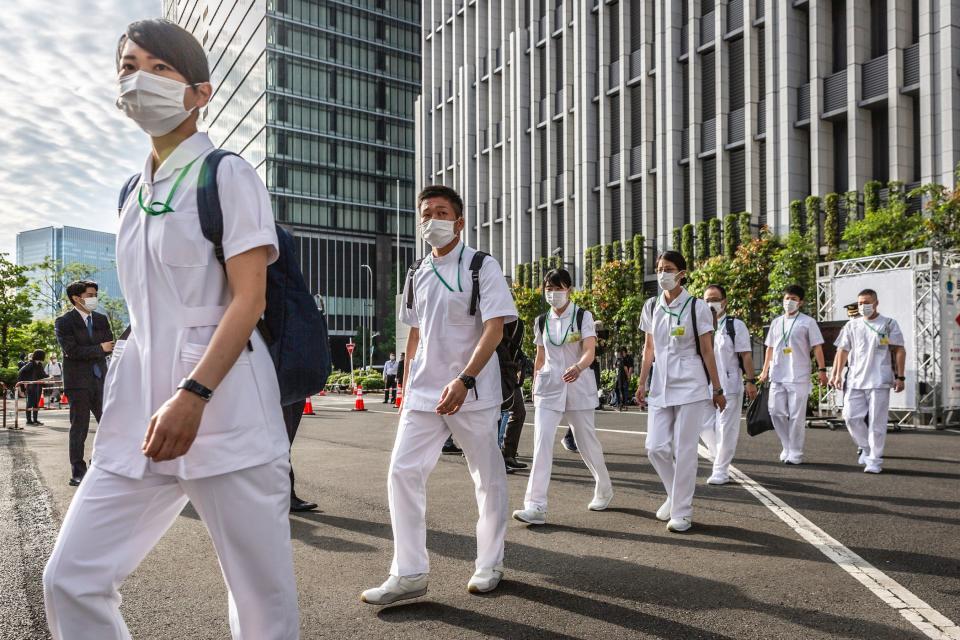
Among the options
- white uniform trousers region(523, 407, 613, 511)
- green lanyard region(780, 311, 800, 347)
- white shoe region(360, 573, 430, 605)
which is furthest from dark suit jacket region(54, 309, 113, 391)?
green lanyard region(780, 311, 800, 347)

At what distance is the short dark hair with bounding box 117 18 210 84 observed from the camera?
2.37 metres

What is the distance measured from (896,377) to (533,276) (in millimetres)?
33922

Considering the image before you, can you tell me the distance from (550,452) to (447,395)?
2.66 metres

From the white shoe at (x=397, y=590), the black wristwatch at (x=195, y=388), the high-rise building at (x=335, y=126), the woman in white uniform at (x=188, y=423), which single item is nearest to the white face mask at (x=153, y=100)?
the woman in white uniform at (x=188, y=423)

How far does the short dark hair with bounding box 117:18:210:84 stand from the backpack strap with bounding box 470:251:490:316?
2423 millimetres

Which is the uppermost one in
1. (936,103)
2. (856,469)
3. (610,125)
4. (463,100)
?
(463,100)

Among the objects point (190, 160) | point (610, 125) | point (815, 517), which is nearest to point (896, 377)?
point (815, 517)

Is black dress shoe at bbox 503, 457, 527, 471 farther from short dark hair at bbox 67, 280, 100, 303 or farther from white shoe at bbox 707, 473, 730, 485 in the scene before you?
short dark hair at bbox 67, 280, 100, 303

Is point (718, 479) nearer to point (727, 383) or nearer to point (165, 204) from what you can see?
point (727, 383)

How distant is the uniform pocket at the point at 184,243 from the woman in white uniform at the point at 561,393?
4.76 m

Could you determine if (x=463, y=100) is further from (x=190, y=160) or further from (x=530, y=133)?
(x=190, y=160)

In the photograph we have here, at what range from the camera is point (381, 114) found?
81875 millimetres

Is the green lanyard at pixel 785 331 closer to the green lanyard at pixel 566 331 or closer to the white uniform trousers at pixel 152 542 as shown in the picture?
the green lanyard at pixel 566 331

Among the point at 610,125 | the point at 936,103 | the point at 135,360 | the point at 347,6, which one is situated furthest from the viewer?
the point at 347,6
